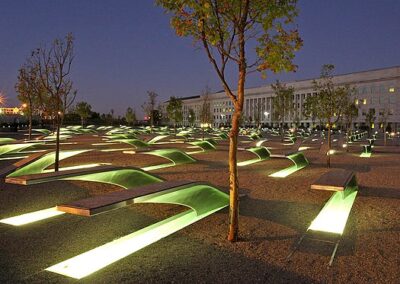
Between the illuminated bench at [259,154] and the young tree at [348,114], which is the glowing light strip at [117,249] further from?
the young tree at [348,114]

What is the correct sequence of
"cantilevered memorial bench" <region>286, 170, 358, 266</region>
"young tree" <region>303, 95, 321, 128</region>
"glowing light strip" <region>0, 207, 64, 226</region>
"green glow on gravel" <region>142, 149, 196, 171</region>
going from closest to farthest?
1. "cantilevered memorial bench" <region>286, 170, 358, 266</region>
2. "glowing light strip" <region>0, 207, 64, 226</region>
3. "green glow on gravel" <region>142, 149, 196, 171</region>
4. "young tree" <region>303, 95, 321, 128</region>

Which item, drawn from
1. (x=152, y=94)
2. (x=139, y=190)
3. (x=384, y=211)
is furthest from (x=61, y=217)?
(x=152, y=94)

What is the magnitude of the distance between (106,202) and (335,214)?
5150 mm

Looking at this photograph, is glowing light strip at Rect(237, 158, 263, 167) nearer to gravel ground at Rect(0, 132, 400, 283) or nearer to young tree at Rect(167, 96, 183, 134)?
gravel ground at Rect(0, 132, 400, 283)

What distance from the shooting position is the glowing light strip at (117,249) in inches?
188

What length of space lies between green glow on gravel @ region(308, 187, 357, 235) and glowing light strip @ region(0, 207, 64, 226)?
17.8 ft

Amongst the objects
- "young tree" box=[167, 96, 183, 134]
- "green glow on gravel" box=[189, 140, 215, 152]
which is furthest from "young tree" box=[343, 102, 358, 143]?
"young tree" box=[167, 96, 183, 134]

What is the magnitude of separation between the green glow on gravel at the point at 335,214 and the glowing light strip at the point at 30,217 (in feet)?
17.8

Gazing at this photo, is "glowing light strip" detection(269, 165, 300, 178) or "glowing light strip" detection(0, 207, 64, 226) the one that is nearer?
"glowing light strip" detection(0, 207, 64, 226)

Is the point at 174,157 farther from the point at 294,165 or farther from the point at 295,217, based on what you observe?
the point at 295,217

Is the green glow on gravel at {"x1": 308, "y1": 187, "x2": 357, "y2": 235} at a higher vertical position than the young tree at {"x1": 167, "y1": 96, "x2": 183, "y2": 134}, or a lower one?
lower

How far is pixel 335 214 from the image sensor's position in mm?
7773

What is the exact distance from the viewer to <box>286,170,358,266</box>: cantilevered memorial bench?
6.20m

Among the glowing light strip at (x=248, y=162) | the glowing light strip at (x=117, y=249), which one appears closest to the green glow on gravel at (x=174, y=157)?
the glowing light strip at (x=248, y=162)
